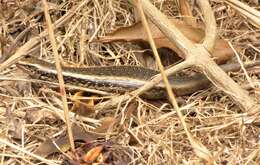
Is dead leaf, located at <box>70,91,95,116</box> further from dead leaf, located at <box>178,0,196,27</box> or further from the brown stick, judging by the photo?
dead leaf, located at <box>178,0,196,27</box>

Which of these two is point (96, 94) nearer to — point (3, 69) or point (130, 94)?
point (130, 94)

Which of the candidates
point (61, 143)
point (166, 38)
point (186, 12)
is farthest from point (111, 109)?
point (186, 12)

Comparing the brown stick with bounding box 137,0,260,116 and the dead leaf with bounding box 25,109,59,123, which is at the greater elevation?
the brown stick with bounding box 137,0,260,116

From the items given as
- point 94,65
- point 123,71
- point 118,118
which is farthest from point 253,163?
point 94,65

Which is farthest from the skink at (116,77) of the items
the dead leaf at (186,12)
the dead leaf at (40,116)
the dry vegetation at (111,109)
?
the dead leaf at (186,12)

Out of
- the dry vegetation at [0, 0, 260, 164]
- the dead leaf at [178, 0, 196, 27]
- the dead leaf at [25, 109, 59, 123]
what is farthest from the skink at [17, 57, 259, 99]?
the dead leaf at [178, 0, 196, 27]

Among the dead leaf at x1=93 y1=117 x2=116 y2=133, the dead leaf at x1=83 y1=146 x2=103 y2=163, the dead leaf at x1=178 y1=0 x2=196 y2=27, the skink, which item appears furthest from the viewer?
the dead leaf at x1=178 y1=0 x2=196 y2=27
